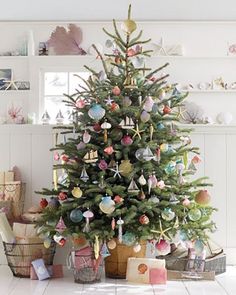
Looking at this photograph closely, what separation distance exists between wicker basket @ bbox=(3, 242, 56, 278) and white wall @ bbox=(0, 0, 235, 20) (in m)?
2.65

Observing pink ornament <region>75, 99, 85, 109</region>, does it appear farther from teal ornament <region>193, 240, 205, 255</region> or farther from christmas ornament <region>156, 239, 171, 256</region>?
teal ornament <region>193, 240, 205, 255</region>

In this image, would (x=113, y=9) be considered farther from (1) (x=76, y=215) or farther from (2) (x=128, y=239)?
(2) (x=128, y=239)

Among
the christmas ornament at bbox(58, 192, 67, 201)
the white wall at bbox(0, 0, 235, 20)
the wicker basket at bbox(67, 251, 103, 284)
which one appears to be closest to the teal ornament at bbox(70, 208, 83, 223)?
the christmas ornament at bbox(58, 192, 67, 201)

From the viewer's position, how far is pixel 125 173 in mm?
3713

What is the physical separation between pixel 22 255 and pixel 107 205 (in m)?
0.75

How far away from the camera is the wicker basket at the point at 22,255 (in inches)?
155

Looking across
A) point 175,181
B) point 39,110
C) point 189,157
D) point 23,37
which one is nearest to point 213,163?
point 189,157

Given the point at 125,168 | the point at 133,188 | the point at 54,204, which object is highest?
the point at 125,168

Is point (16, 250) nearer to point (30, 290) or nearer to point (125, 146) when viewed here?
point (30, 290)

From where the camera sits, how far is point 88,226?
3.69 m

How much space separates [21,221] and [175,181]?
1.17m

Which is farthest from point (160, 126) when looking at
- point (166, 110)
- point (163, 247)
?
point (163, 247)

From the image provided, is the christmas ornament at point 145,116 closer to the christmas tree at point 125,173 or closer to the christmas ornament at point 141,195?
the christmas tree at point 125,173

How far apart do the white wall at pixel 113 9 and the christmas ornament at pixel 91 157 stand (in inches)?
92.6
